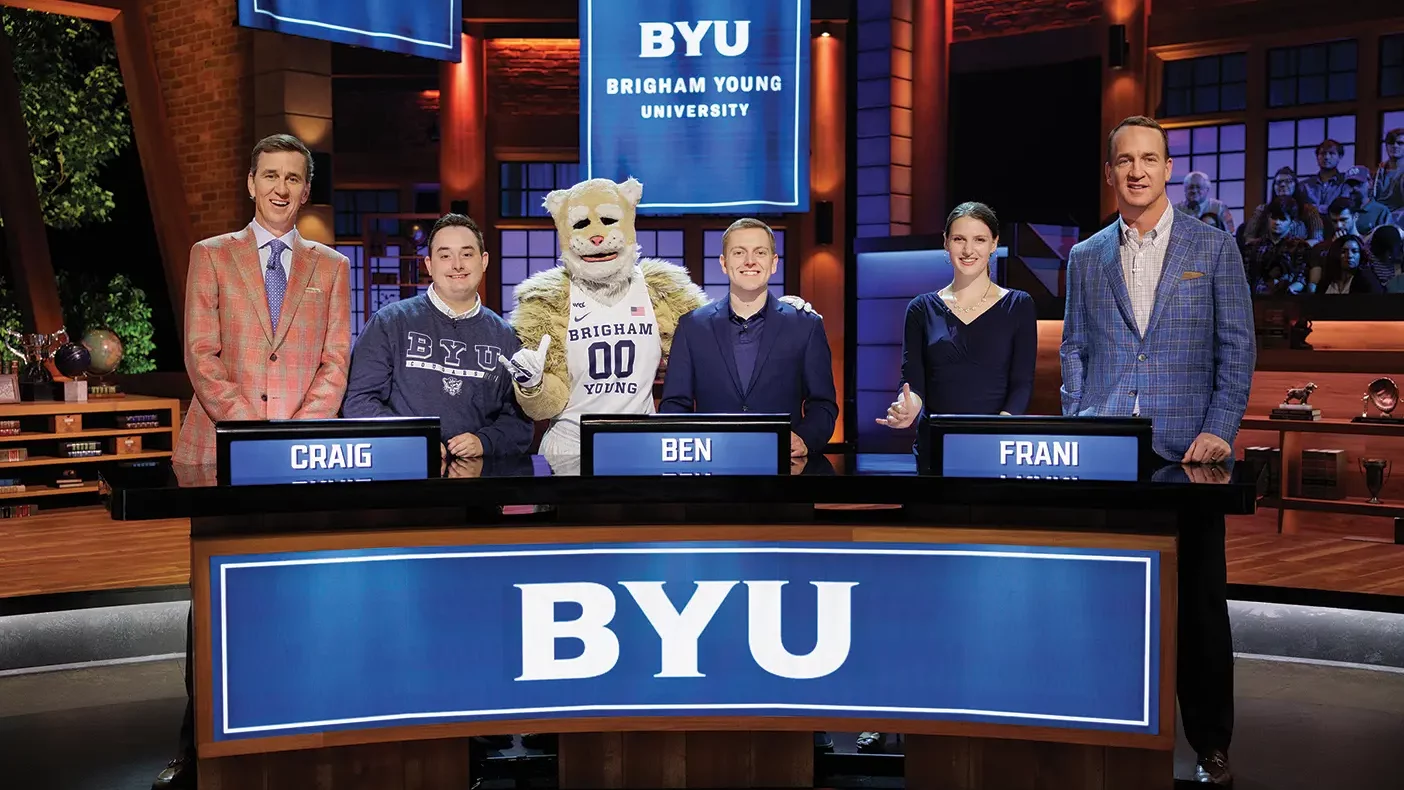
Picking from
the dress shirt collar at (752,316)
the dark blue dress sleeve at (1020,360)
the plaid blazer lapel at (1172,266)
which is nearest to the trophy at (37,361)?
the dress shirt collar at (752,316)

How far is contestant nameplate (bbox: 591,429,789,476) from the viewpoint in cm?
271

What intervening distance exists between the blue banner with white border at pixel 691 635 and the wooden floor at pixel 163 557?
205cm

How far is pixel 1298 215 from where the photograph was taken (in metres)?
8.75

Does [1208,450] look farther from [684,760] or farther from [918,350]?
[684,760]

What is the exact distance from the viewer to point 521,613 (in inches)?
110

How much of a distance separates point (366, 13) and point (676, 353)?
4.55 feet

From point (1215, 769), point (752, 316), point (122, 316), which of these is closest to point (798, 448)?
point (752, 316)

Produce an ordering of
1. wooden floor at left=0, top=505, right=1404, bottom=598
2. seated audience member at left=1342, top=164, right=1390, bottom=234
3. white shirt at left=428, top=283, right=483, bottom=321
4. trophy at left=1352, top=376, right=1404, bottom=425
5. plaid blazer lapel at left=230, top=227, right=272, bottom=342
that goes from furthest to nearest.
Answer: seated audience member at left=1342, top=164, right=1390, bottom=234 → trophy at left=1352, top=376, right=1404, bottom=425 → wooden floor at left=0, top=505, right=1404, bottom=598 → white shirt at left=428, top=283, right=483, bottom=321 → plaid blazer lapel at left=230, top=227, right=272, bottom=342

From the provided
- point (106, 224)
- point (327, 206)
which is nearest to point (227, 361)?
point (327, 206)

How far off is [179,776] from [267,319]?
1091 millimetres

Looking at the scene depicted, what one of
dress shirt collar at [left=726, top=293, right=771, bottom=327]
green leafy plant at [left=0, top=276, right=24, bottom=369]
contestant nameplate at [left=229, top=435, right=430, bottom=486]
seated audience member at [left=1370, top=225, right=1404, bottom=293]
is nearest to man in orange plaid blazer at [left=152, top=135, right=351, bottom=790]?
contestant nameplate at [left=229, top=435, right=430, bottom=486]

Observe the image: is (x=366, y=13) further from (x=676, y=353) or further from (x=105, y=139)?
(x=105, y=139)

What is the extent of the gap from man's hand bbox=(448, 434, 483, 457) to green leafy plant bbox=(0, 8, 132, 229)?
9244 millimetres

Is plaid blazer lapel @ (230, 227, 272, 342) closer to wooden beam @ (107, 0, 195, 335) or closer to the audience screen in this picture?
the audience screen
